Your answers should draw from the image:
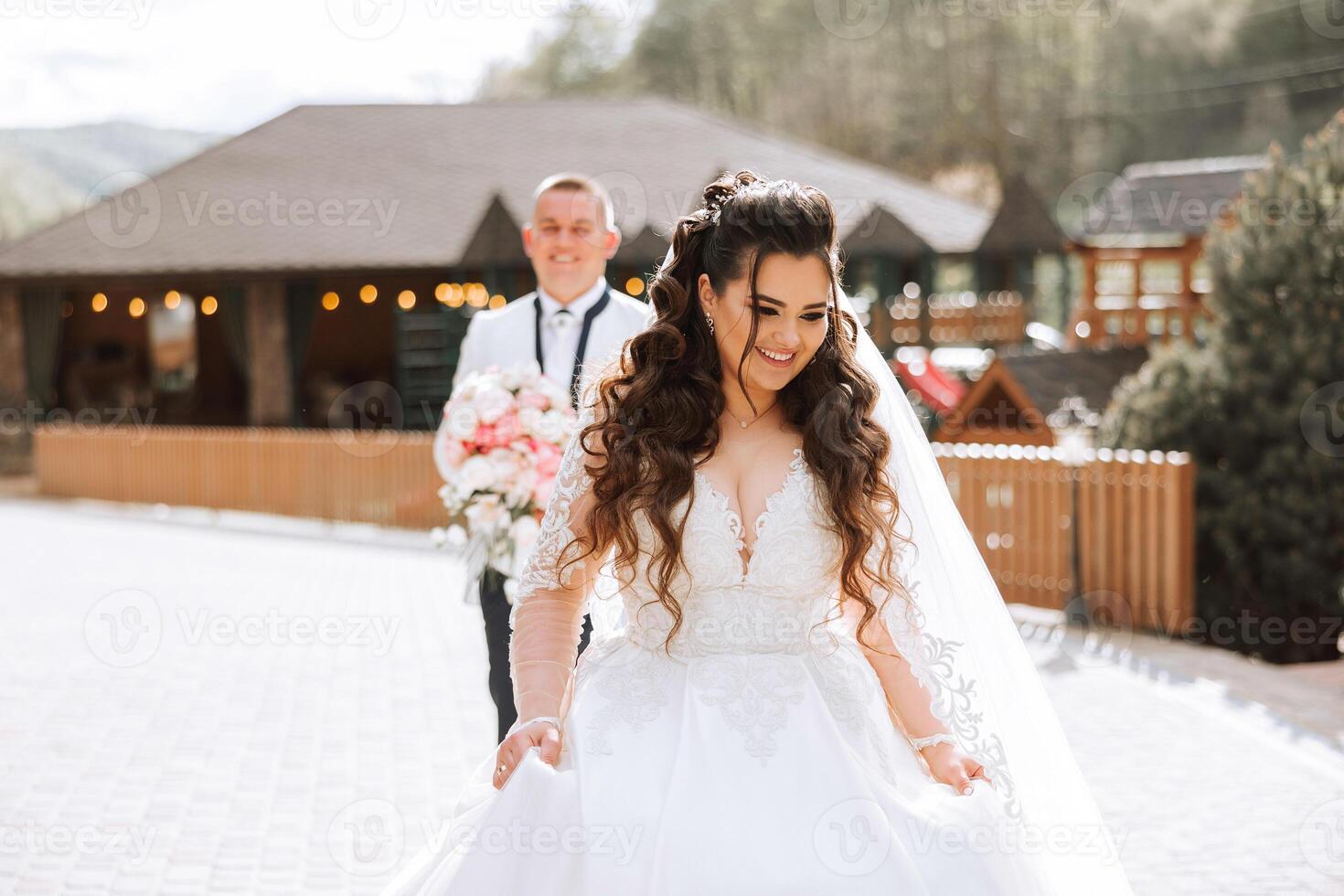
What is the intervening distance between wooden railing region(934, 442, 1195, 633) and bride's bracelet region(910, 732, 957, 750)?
7775mm

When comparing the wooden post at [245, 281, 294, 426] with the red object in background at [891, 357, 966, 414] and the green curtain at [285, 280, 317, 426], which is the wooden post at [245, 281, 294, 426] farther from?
the red object in background at [891, 357, 966, 414]

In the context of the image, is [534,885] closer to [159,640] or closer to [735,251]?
[735,251]

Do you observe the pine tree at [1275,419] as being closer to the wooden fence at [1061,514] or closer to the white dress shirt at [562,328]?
the wooden fence at [1061,514]

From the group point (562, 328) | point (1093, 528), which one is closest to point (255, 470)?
point (1093, 528)

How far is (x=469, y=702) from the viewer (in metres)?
8.70

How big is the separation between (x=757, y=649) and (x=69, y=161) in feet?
204

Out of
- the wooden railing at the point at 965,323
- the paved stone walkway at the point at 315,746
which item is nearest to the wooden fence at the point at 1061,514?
the paved stone walkway at the point at 315,746

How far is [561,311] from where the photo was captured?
580 centimetres

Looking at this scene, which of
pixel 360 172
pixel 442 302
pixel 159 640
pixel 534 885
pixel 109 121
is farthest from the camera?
pixel 360 172

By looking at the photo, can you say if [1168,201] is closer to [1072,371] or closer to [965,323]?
[965,323]

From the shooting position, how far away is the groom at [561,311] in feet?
18.6

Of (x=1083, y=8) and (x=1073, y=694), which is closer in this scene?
(x=1073, y=694)

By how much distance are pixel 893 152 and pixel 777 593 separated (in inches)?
2202

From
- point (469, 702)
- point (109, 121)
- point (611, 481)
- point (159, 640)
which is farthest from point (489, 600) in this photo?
point (109, 121)
